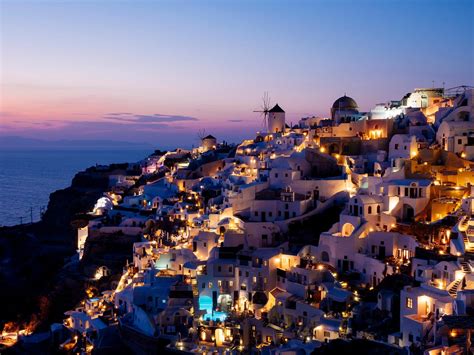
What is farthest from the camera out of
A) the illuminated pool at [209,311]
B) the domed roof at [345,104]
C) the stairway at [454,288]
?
the domed roof at [345,104]

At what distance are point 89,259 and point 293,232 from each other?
1594cm

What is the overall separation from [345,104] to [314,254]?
22822 millimetres

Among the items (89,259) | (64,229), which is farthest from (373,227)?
(64,229)

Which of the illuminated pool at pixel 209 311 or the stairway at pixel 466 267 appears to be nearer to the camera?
the stairway at pixel 466 267

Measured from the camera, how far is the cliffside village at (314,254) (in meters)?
22.6

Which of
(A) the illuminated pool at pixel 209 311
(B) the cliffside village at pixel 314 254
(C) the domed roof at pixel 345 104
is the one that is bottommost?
(A) the illuminated pool at pixel 209 311

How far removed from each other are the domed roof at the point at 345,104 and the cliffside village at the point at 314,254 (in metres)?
6.50

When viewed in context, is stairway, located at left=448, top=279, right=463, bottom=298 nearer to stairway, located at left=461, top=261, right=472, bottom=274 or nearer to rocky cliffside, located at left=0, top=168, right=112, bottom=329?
stairway, located at left=461, top=261, right=472, bottom=274

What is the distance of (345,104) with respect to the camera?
159 ft

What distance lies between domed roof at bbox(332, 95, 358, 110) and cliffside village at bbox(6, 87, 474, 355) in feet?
21.3

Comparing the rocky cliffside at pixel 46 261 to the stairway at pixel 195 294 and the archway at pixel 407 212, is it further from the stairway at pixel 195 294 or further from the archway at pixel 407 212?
the archway at pixel 407 212

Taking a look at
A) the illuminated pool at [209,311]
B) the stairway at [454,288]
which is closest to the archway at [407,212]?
the stairway at [454,288]

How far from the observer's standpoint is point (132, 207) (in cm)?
4459

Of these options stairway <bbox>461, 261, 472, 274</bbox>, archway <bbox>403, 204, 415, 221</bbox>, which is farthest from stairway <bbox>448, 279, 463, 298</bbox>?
archway <bbox>403, 204, 415, 221</bbox>
